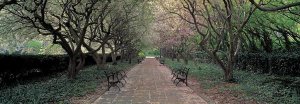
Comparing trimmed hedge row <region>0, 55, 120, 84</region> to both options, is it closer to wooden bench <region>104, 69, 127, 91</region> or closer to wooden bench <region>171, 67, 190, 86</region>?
wooden bench <region>104, 69, 127, 91</region>

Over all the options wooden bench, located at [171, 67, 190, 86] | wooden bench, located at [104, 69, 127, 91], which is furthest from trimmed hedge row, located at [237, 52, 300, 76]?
wooden bench, located at [104, 69, 127, 91]

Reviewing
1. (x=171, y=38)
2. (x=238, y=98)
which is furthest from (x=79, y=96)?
(x=171, y=38)

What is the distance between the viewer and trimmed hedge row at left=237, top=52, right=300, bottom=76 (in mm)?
22008

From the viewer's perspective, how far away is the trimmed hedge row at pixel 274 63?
22.0m

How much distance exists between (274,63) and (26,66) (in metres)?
15.8

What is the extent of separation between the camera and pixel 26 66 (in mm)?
20281

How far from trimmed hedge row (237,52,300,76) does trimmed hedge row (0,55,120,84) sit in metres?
15.0

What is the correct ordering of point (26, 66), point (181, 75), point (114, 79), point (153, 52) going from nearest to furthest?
point (26, 66) → point (114, 79) → point (181, 75) → point (153, 52)

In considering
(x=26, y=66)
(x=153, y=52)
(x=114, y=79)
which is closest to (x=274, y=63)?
(x=114, y=79)

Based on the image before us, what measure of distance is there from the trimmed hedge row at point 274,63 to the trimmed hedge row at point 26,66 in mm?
14969

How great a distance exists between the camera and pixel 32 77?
21.3 m

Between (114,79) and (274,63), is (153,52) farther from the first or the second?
(114,79)

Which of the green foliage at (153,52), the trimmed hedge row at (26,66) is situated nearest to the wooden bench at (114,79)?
the trimmed hedge row at (26,66)

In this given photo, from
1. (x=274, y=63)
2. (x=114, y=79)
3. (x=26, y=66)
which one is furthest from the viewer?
(x=274, y=63)
